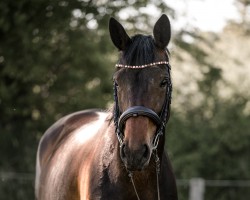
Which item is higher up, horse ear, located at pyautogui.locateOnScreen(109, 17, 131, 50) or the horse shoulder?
horse ear, located at pyautogui.locateOnScreen(109, 17, 131, 50)

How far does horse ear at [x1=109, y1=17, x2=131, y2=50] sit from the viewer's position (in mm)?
4340

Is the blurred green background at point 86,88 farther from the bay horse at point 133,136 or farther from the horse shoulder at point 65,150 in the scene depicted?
the bay horse at point 133,136

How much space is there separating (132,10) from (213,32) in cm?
385

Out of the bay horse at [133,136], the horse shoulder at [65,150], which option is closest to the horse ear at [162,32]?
the bay horse at [133,136]

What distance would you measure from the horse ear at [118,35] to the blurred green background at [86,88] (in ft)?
27.0

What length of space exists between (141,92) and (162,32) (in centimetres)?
57

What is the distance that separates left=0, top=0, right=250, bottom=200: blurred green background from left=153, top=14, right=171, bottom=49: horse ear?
8.18 m

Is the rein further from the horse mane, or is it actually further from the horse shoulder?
the horse shoulder

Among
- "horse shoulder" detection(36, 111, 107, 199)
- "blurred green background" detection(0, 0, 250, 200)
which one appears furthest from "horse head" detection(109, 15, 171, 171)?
"blurred green background" detection(0, 0, 250, 200)

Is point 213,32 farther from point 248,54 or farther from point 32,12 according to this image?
point 32,12

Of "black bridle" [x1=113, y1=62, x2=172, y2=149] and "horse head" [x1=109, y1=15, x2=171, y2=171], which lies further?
"black bridle" [x1=113, y1=62, x2=172, y2=149]

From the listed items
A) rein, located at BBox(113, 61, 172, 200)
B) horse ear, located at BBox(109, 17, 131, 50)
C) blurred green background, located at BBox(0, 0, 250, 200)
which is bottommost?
blurred green background, located at BBox(0, 0, 250, 200)

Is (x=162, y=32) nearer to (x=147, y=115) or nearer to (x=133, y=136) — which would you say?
(x=147, y=115)

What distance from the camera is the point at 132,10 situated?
51.1ft
